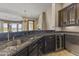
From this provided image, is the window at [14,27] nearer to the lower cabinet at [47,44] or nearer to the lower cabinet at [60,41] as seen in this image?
the lower cabinet at [47,44]

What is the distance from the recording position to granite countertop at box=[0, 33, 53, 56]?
145cm

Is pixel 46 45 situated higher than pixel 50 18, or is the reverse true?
pixel 50 18

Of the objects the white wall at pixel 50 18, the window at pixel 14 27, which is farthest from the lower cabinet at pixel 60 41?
the window at pixel 14 27

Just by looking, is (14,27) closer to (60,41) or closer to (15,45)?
(15,45)

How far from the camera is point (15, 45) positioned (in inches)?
63.4

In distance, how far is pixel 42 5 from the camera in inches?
67.8

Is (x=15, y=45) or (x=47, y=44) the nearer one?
(x=15, y=45)

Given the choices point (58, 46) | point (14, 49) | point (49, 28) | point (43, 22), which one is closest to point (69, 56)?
point (58, 46)

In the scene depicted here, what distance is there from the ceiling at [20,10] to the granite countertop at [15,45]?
0.29 m

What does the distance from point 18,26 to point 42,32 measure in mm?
353

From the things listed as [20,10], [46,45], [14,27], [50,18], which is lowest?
[46,45]

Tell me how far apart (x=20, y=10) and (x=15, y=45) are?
1.57 ft

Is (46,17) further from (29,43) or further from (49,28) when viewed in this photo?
(29,43)

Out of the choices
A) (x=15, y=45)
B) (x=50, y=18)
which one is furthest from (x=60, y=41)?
(x=15, y=45)
